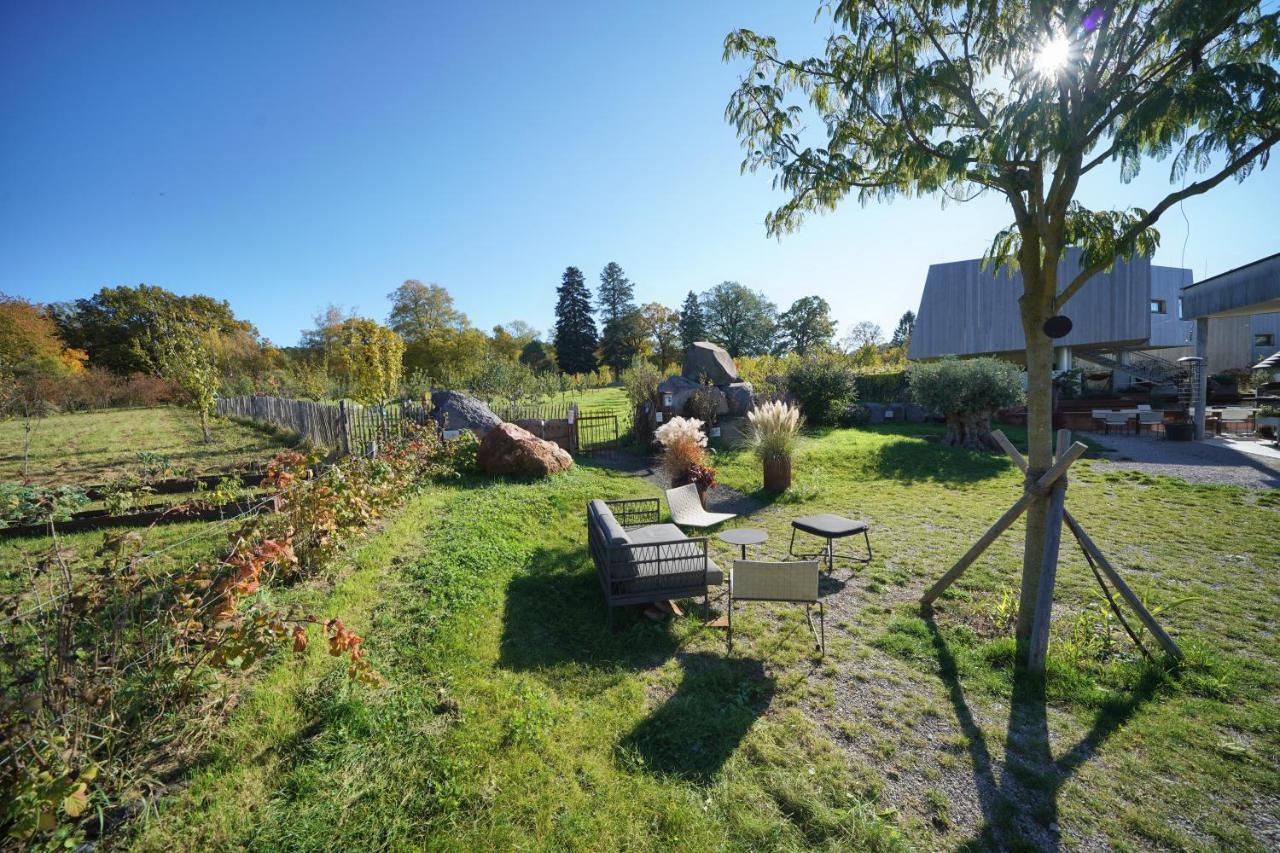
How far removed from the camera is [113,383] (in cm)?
2617

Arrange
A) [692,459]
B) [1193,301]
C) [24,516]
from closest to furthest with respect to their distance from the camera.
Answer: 1. [24,516]
2. [692,459]
3. [1193,301]

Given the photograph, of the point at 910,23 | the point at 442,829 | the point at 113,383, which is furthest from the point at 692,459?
the point at 113,383

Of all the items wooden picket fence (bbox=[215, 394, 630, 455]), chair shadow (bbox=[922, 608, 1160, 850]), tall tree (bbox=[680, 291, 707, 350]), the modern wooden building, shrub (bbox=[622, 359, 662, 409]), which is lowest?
chair shadow (bbox=[922, 608, 1160, 850])

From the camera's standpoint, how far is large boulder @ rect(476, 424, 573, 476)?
8688 millimetres

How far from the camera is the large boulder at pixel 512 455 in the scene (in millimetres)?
8688

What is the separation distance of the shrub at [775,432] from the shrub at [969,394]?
20.3ft

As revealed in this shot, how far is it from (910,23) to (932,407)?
36.3 feet

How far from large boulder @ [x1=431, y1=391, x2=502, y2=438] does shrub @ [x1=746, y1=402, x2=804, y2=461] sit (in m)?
5.54

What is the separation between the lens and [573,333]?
4712cm

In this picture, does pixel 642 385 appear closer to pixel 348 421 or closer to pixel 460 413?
pixel 460 413

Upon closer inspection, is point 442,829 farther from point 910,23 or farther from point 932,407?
point 932,407

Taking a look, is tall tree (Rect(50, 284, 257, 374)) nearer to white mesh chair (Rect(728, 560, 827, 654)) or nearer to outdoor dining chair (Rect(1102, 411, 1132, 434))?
white mesh chair (Rect(728, 560, 827, 654))

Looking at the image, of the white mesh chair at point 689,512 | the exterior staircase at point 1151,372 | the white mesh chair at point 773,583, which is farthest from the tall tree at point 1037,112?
the exterior staircase at point 1151,372

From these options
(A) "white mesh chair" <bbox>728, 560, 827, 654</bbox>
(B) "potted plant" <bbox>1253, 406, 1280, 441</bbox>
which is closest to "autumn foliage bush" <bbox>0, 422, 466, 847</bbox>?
(A) "white mesh chair" <bbox>728, 560, 827, 654</bbox>
